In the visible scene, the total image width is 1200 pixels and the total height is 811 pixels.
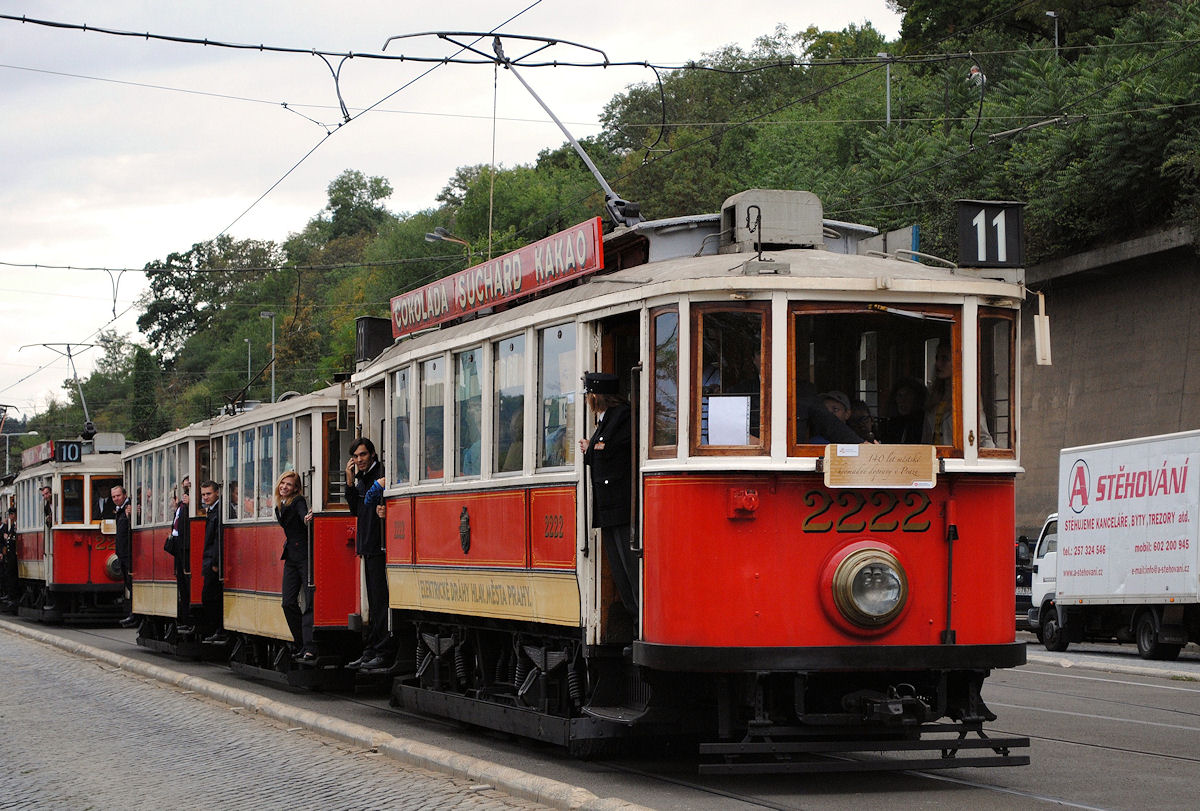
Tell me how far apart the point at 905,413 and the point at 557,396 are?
7.52 ft

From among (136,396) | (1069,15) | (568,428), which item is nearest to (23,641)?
(568,428)

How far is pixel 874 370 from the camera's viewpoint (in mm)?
9438

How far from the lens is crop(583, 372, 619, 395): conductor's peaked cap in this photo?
9945 millimetres

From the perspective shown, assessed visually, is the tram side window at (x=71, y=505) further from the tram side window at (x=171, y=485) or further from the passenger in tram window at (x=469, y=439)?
the passenger in tram window at (x=469, y=439)

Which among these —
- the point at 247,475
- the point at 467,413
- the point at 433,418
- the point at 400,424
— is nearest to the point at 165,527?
the point at 247,475

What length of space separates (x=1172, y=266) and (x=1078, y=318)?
10.5 ft

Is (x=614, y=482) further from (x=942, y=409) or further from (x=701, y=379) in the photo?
(x=942, y=409)

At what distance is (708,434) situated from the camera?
9281 mm

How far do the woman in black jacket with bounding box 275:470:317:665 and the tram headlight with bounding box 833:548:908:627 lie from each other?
7759mm

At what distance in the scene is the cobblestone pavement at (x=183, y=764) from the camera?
9.48 m

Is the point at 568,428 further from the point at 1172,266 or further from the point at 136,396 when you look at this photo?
the point at 136,396

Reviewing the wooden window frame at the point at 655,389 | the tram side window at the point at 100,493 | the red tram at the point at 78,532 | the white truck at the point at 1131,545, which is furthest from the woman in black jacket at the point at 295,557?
the tram side window at the point at 100,493

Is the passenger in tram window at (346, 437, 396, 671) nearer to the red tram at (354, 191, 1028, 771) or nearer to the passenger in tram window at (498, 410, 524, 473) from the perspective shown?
the passenger in tram window at (498, 410, 524, 473)

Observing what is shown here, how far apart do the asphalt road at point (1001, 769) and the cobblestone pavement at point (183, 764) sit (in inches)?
31.7
